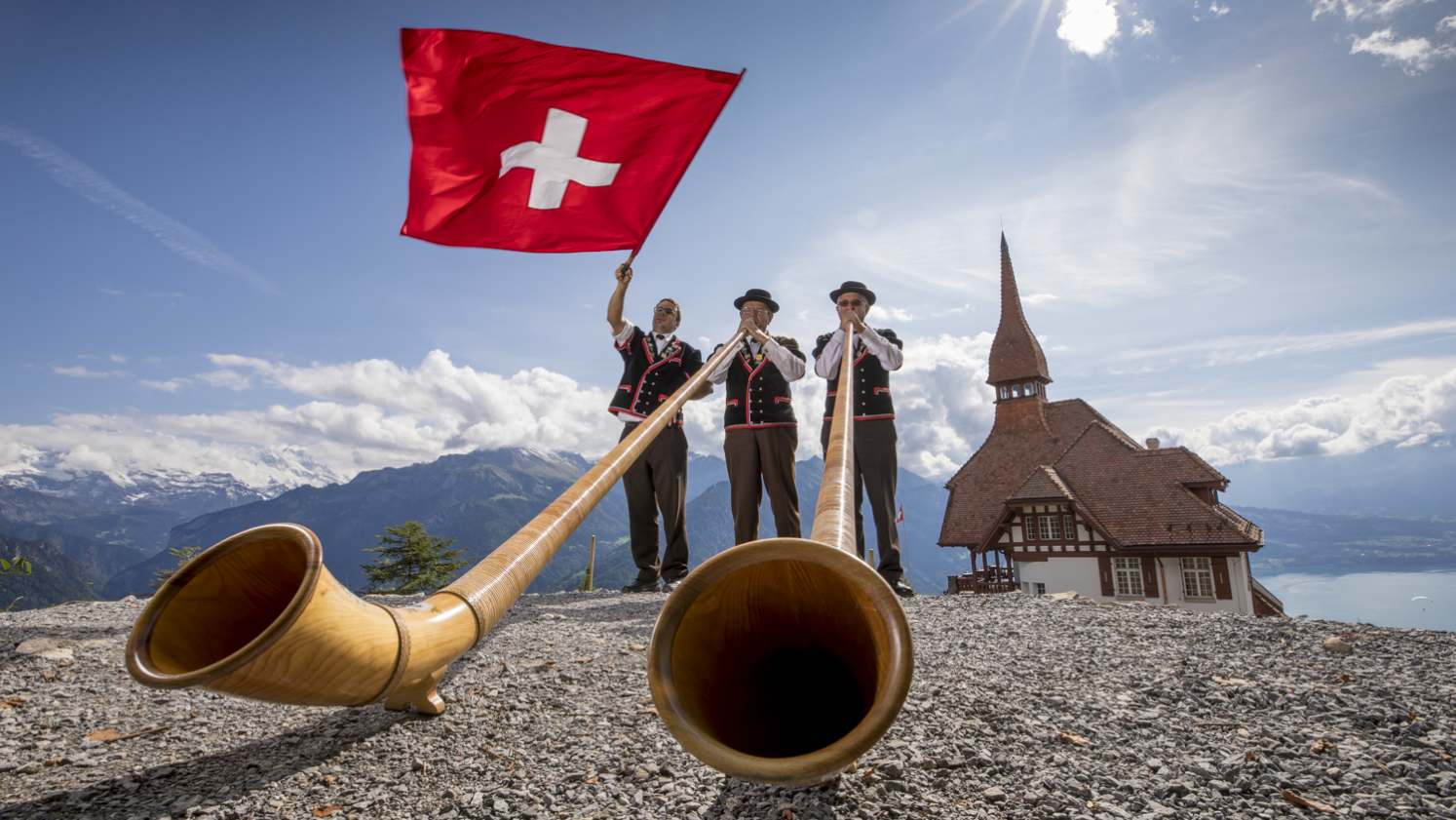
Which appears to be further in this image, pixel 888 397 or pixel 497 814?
pixel 888 397

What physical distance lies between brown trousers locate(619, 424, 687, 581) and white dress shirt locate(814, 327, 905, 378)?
1.72 meters

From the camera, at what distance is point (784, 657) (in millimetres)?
1837

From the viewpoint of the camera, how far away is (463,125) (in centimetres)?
507

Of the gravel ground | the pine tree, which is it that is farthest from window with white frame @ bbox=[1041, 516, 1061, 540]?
the pine tree

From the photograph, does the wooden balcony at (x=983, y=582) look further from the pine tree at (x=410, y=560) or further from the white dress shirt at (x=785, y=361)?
the pine tree at (x=410, y=560)

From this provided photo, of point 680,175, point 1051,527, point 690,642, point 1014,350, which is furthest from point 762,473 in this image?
point 1014,350

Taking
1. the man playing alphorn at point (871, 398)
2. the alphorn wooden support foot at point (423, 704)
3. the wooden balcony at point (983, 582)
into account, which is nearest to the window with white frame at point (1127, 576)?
the wooden balcony at point (983, 582)

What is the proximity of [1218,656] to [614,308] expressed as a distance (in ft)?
17.9

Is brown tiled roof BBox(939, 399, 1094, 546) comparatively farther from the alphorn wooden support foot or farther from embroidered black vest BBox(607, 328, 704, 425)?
the alphorn wooden support foot

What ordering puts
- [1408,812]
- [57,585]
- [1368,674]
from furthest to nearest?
[57,585]
[1368,674]
[1408,812]

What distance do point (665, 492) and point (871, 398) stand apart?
2.44 m

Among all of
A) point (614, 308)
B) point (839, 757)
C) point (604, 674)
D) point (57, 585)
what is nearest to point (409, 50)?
point (614, 308)

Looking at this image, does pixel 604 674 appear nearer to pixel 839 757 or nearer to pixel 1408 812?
pixel 839 757

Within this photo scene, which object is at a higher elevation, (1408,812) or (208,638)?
(208,638)
